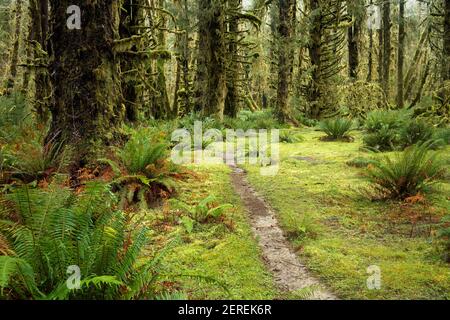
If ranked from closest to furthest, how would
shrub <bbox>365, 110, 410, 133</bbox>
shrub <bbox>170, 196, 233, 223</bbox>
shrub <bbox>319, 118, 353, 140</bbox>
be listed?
shrub <bbox>170, 196, 233, 223</bbox> → shrub <bbox>365, 110, 410, 133</bbox> → shrub <bbox>319, 118, 353, 140</bbox>

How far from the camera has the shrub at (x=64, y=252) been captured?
271 centimetres

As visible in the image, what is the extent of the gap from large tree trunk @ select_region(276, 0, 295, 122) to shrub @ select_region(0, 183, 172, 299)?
1260 cm

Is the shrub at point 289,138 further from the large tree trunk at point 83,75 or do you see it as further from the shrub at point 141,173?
the large tree trunk at point 83,75

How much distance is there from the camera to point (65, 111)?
6324 mm

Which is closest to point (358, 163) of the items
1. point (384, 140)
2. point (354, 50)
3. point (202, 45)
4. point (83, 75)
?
point (384, 140)

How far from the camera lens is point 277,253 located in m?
4.36

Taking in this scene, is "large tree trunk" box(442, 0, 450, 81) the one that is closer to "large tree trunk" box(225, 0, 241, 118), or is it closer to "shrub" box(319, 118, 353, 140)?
"shrub" box(319, 118, 353, 140)

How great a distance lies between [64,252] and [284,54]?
1329 cm

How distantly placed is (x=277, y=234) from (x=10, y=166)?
13.0 feet

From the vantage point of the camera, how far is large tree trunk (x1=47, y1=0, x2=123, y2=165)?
20.4ft

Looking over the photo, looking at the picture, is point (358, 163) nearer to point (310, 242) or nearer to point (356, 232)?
point (356, 232)

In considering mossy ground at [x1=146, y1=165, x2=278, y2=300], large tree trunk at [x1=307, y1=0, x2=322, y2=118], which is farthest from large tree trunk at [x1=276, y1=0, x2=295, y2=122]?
mossy ground at [x1=146, y1=165, x2=278, y2=300]
